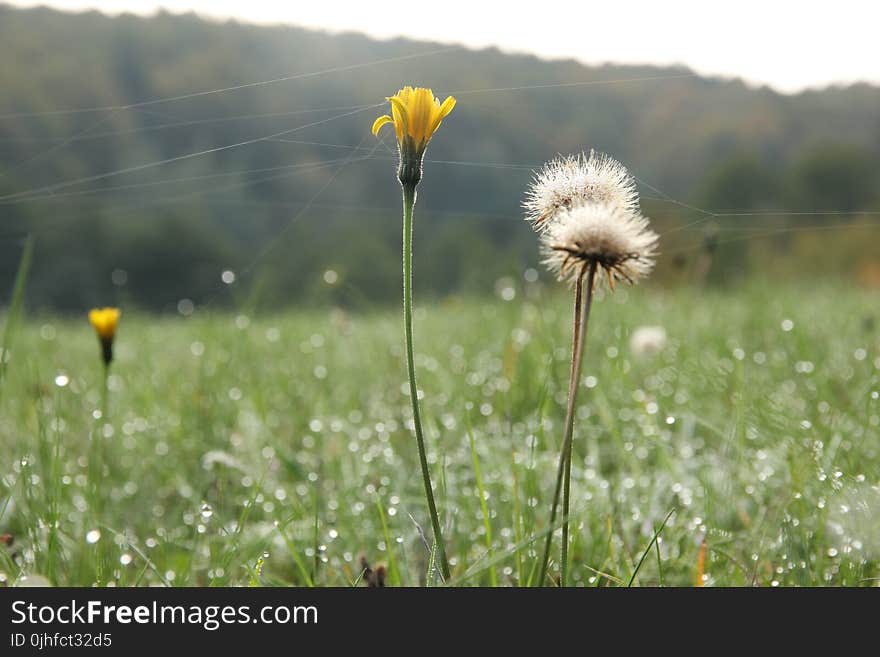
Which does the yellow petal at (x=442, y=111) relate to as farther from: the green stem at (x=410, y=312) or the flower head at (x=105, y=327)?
the flower head at (x=105, y=327)

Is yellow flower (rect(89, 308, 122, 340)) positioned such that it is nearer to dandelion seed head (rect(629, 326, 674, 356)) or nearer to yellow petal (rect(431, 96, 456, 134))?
yellow petal (rect(431, 96, 456, 134))

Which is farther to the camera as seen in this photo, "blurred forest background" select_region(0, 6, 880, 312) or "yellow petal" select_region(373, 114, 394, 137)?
"blurred forest background" select_region(0, 6, 880, 312)

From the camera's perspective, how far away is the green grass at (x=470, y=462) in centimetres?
127

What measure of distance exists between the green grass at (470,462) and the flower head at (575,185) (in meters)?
0.40

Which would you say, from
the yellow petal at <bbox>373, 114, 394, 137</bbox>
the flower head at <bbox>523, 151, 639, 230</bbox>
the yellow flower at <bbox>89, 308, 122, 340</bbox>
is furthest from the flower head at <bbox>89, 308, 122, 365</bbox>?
the flower head at <bbox>523, 151, 639, 230</bbox>

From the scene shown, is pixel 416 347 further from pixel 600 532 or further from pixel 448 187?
pixel 448 187

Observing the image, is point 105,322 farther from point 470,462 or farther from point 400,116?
point 400,116

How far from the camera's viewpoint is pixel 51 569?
1.10m

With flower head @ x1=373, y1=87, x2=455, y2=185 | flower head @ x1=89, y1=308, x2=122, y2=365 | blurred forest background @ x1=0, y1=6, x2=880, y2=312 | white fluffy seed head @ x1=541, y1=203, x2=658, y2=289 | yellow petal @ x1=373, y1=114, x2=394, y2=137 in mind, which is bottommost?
white fluffy seed head @ x1=541, y1=203, x2=658, y2=289

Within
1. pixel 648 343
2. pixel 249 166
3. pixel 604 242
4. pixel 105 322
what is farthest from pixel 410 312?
pixel 249 166

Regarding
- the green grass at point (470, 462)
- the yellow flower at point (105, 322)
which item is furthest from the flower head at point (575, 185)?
the yellow flower at point (105, 322)

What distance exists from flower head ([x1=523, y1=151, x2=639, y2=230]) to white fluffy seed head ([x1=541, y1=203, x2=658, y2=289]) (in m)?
0.05

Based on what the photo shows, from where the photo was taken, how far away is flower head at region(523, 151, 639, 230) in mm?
891
